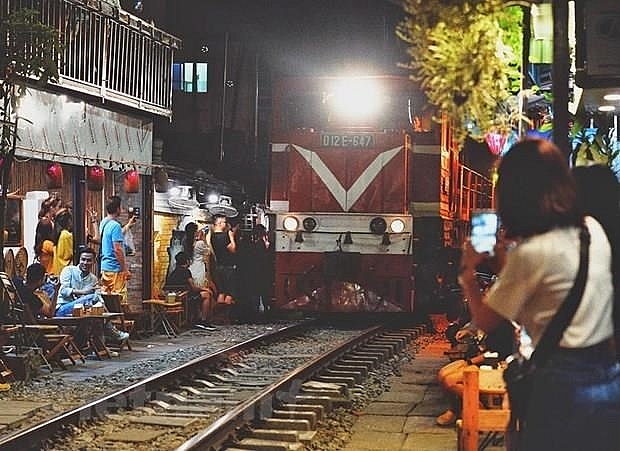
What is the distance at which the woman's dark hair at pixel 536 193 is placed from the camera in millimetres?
3346

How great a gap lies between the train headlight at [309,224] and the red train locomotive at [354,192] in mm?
16

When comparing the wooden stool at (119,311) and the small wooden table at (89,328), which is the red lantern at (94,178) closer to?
the wooden stool at (119,311)

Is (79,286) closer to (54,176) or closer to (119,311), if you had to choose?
(119,311)

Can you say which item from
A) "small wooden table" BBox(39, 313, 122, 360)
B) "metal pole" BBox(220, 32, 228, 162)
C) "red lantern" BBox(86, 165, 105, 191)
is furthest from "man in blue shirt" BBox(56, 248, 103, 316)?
"metal pole" BBox(220, 32, 228, 162)

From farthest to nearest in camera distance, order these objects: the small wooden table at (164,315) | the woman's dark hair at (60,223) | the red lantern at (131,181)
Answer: the red lantern at (131,181), the small wooden table at (164,315), the woman's dark hair at (60,223)

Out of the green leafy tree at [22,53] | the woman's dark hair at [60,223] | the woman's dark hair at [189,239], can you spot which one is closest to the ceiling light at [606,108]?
the green leafy tree at [22,53]

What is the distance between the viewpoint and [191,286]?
56.4 feet

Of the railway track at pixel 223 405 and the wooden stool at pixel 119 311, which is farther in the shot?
the wooden stool at pixel 119 311

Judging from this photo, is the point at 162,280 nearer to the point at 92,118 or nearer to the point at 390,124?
the point at 92,118

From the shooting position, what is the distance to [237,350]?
13.4 meters

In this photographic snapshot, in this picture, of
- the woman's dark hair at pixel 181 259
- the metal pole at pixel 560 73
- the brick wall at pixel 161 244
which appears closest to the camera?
the metal pole at pixel 560 73

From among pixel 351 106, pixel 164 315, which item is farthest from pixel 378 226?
pixel 164 315

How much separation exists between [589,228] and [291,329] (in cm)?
1280

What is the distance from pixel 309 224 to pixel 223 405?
657 centimetres
